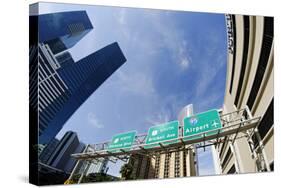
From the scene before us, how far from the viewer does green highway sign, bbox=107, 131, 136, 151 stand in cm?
888

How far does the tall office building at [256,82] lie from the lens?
280 inches

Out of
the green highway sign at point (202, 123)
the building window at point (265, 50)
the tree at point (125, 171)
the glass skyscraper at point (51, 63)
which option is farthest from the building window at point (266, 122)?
the glass skyscraper at point (51, 63)

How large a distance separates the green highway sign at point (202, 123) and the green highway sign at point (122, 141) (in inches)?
85.3

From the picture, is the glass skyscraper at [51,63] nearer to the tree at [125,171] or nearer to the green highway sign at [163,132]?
the tree at [125,171]

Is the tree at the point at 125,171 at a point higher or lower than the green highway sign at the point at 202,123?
lower

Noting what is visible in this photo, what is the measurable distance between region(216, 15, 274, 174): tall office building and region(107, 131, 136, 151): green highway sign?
3.88 metres

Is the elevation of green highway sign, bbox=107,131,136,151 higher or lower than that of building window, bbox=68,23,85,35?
lower

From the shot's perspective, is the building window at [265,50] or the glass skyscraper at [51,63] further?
the building window at [265,50]

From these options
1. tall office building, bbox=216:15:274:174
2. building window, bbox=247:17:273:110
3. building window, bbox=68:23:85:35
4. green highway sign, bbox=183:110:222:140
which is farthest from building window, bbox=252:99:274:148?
building window, bbox=68:23:85:35

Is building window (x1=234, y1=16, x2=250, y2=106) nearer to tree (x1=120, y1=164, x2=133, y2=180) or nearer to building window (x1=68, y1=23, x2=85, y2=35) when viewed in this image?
tree (x1=120, y1=164, x2=133, y2=180)

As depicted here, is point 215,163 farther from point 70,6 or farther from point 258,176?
point 70,6

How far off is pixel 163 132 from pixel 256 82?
3.74m

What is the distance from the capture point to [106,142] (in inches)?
393

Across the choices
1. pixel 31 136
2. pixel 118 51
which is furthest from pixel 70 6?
pixel 118 51
